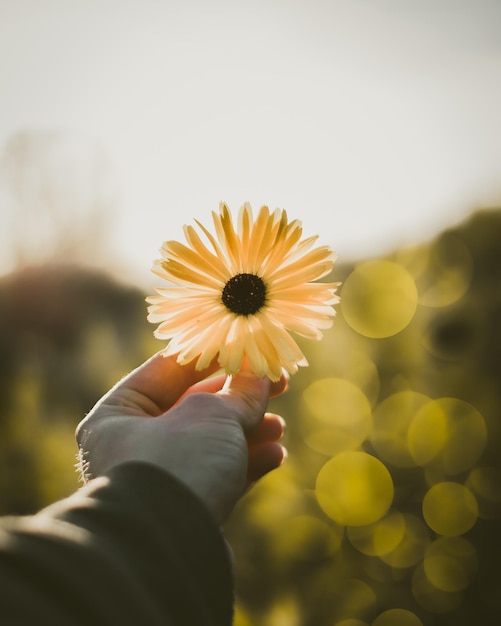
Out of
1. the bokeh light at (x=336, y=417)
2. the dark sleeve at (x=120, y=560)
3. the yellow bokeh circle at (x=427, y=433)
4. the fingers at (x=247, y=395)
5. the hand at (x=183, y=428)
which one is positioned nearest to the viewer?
the dark sleeve at (x=120, y=560)

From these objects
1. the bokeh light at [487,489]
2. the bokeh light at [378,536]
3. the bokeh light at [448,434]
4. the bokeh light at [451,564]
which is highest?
the bokeh light at [448,434]

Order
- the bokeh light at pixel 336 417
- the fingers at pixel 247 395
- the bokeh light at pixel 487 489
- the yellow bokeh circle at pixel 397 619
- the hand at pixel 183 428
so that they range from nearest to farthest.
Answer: the hand at pixel 183 428 → the fingers at pixel 247 395 → the yellow bokeh circle at pixel 397 619 → the bokeh light at pixel 487 489 → the bokeh light at pixel 336 417

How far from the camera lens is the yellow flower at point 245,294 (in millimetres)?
1597

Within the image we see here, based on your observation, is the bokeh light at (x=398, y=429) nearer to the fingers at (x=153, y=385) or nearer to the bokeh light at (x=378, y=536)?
Result: the bokeh light at (x=378, y=536)

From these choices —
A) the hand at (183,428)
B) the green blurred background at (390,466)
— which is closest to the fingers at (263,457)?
the hand at (183,428)

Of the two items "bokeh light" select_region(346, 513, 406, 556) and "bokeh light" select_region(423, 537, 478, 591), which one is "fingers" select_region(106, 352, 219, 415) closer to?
"bokeh light" select_region(346, 513, 406, 556)

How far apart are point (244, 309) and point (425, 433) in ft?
6.63

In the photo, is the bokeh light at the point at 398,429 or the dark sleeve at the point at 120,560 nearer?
the dark sleeve at the point at 120,560

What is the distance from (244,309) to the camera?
181 centimetres

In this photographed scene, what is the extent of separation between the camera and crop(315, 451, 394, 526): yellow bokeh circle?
10.3ft

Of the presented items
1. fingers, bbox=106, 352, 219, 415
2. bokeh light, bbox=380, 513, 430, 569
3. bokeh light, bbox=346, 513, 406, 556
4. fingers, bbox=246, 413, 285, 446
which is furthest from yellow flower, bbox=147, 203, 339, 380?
bokeh light, bbox=380, 513, 430, 569

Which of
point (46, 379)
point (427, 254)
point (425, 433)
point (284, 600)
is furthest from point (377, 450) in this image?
point (46, 379)

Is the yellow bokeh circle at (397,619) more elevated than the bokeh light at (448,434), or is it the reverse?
the bokeh light at (448,434)

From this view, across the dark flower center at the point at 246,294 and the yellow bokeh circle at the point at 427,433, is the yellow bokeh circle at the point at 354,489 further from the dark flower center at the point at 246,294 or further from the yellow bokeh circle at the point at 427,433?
the dark flower center at the point at 246,294
